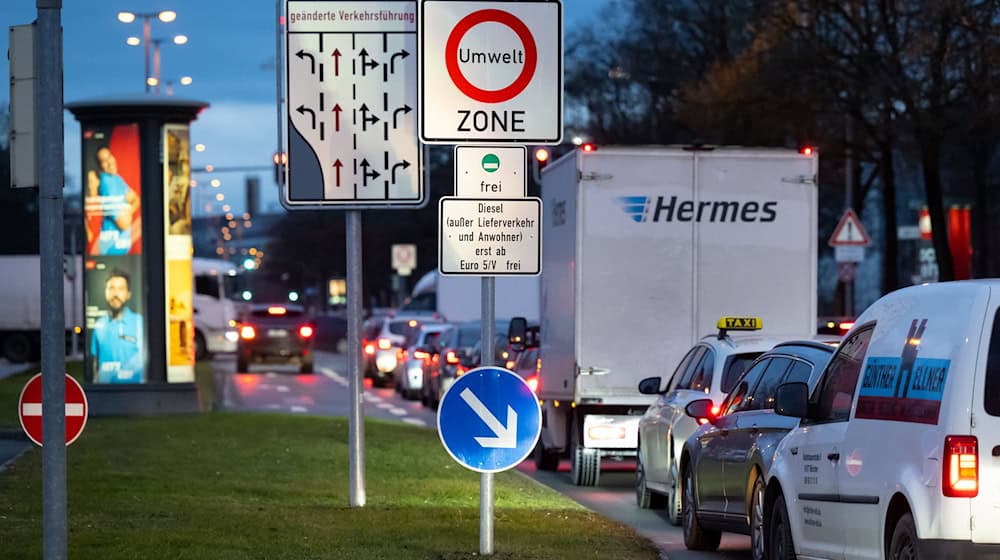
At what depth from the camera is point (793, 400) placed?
9.69m

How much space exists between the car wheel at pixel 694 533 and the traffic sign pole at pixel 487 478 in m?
2.30

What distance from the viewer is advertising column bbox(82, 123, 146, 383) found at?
93.0 ft

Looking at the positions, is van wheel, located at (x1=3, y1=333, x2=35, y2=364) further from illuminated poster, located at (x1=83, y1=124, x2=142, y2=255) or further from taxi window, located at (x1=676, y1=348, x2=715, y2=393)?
taxi window, located at (x1=676, y1=348, x2=715, y2=393)

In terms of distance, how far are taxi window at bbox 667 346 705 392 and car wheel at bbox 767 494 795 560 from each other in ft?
16.8

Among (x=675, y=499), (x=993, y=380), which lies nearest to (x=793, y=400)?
(x=993, y=380)

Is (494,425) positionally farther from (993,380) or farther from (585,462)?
(585,462)

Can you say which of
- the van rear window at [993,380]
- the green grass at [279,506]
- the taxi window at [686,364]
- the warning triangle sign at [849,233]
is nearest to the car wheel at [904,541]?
the van rear window at [993,380]

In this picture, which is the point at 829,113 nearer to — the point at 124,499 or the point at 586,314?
the point at 586,314

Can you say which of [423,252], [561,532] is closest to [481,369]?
[561,532]

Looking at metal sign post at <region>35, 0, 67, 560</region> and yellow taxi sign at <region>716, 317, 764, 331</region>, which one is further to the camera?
yellow taxi sign at <region>716, 317, 764, 331</region>

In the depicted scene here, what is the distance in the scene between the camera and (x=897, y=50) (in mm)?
36750

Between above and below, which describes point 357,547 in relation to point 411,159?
below

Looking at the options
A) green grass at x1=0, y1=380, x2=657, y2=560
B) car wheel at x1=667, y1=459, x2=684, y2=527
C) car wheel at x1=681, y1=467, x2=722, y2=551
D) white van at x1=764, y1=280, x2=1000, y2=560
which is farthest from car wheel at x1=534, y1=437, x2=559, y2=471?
white van at x1=764, y1=280, x2=1000, y2=560

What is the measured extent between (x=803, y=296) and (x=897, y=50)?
1881 cm
